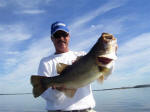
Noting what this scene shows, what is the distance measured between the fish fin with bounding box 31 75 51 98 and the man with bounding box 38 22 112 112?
0.89 feet

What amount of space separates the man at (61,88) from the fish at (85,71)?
0.25 m

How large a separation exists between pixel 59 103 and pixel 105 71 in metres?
1.48

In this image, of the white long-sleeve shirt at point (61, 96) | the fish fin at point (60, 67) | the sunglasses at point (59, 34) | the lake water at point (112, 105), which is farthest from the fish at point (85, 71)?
the lake water at point (112, 105)

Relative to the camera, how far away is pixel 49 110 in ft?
18.2

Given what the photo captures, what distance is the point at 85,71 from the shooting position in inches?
194

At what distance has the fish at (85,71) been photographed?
15.6ft

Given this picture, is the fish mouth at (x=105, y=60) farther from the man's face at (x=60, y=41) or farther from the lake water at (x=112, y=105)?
A: the lake water at (x=112, y=105)

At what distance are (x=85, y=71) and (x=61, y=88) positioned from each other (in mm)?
790

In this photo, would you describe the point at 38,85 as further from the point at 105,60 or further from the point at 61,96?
the point at 105,60

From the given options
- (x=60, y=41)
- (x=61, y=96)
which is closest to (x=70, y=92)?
(x=61, y=96)

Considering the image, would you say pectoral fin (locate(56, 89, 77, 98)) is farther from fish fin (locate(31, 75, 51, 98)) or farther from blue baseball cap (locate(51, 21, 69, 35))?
blue baseball cap (locate(51, 21, 69, 35))

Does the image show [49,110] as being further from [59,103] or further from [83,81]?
[83,81]

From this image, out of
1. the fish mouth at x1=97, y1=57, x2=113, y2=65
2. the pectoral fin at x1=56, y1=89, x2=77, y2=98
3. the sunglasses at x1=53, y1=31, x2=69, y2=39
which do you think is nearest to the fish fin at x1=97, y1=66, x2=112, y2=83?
the fish mouth at x1=97, y1=57, x2=113, y2=65

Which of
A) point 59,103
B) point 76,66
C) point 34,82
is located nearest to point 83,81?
point 76,66
